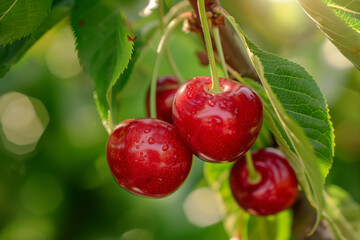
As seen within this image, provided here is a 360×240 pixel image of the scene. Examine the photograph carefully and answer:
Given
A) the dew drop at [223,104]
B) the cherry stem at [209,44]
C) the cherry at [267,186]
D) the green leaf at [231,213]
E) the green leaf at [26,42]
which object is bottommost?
the green leaf at [231,213]

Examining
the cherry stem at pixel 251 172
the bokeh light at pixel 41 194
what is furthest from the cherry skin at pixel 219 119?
the bokeh light at pixel 41 194

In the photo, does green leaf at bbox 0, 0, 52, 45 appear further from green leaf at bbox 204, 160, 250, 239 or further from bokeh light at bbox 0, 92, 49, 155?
bokeh light at bbox 0, 92, 49, 155

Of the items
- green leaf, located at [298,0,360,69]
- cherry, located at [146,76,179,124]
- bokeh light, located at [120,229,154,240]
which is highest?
green leaf, located at [298,0,360,69]

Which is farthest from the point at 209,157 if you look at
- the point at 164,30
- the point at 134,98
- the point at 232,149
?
the point at 134,98

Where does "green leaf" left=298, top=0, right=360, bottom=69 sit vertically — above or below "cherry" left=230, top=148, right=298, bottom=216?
above

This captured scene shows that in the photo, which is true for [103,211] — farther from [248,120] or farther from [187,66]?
[248,120]

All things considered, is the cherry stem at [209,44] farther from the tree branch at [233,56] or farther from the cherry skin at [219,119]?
the tree branch at [233,56]

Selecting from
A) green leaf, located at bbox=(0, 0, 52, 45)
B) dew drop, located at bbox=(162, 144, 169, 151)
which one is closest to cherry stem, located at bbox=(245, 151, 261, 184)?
dew drop, located at bbox=(162, 144, 169, 151)
